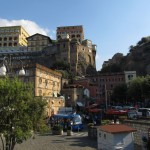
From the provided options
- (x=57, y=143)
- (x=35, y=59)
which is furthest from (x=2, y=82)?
(x=35, y=59)

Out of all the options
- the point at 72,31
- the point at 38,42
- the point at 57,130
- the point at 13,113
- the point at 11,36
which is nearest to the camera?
the point at 13,113

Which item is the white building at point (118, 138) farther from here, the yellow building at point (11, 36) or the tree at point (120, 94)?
the yellow building at point (11, 36)

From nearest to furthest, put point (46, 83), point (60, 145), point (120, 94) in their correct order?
point (60, 145) < point (46, 83) < point (120, 94)

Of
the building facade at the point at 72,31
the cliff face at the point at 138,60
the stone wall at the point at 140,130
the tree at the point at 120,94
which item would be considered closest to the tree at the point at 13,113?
the stone wall at the point at 140,130

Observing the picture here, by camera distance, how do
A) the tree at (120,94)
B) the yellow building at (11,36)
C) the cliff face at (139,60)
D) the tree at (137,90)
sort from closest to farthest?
the tree at (137,90) < the tree at (120,94) < the cliff face at (139,60) < the yellow building at (11,36)

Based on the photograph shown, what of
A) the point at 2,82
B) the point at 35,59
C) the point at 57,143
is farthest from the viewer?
the point at 35,59

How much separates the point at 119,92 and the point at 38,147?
56675 mm

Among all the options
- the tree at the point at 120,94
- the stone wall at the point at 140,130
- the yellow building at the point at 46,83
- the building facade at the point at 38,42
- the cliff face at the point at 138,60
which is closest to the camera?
the stone wall at the point at 140,130

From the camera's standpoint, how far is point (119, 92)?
3125 inches

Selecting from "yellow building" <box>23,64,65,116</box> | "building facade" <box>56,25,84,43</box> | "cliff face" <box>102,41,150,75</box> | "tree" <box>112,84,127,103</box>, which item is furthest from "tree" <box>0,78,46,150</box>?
"building facade" <box>56,25,84,43</box>

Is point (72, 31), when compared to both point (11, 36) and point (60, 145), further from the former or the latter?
point (60, 145)

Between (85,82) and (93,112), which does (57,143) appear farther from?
(85,82)

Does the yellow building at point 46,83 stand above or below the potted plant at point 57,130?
above

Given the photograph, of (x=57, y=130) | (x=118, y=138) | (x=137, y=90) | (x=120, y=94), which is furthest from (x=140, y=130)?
(x=120, y=94)
